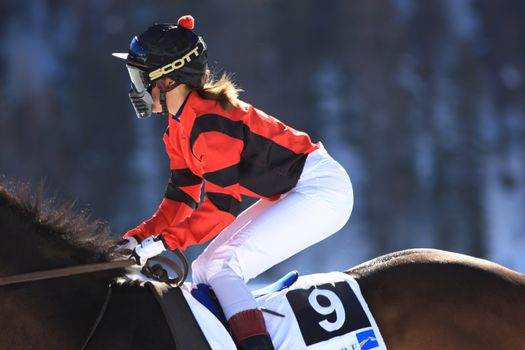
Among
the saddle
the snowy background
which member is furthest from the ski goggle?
the snowy background

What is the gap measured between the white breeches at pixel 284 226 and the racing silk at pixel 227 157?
0.24 feet

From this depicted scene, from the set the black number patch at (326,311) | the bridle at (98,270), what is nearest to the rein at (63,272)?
the bridle at (98,270)

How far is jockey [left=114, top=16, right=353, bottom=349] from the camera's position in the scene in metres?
3.53

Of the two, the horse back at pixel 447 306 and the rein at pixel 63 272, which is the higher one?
the rein at pixel 63 272

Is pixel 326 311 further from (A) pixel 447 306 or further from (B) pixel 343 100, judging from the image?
(B) pixel 343 100

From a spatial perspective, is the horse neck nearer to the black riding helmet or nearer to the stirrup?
the stirrup

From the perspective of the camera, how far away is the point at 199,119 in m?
3.61

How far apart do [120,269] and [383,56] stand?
909 centimetres

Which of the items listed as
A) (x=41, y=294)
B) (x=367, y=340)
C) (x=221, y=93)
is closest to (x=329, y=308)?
(x=367, y=340)

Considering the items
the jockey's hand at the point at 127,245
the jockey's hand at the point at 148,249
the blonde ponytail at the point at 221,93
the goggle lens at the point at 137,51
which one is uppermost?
the goggle lens at the point at 137,51

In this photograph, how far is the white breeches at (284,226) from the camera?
3605mm

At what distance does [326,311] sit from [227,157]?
0.80m

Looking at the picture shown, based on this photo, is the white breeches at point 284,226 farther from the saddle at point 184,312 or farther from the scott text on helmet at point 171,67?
the scott text on helmet at point 171,67

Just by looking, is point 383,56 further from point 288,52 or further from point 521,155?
point 521,155
